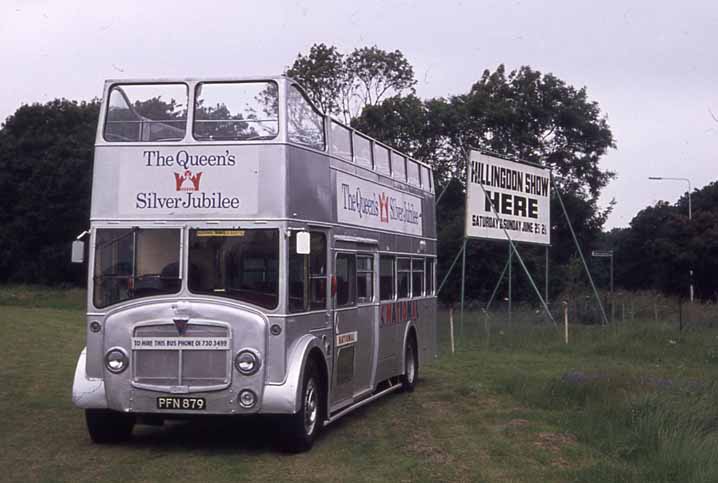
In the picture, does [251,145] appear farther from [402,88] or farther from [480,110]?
[480,110]

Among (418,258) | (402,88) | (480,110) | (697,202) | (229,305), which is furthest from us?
(697,202)

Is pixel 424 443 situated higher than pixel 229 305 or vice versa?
pixel 229 305

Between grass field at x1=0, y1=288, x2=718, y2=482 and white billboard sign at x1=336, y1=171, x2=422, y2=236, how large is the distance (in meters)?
2.77

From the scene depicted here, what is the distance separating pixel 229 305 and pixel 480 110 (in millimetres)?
41343

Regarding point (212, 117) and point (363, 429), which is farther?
point (363, 429)

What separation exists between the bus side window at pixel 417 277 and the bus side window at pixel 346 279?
438 centimetres

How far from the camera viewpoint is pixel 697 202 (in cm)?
7025

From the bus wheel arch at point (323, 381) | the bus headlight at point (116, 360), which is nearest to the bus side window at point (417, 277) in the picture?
the bus wheel arch at point (323, 381)

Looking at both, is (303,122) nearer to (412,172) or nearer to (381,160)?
(381,160)

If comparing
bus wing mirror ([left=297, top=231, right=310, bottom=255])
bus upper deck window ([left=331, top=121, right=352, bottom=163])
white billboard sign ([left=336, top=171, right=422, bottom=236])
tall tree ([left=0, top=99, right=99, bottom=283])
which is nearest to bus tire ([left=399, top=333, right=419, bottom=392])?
white billboard sign ([left=336, top=171, right=422, bottom=236])

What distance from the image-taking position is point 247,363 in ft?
37.0

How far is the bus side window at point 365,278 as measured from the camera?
14.9 m

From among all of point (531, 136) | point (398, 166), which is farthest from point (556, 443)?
point (531, 136)

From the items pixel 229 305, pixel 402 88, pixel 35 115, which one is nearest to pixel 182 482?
pixel 229 305
